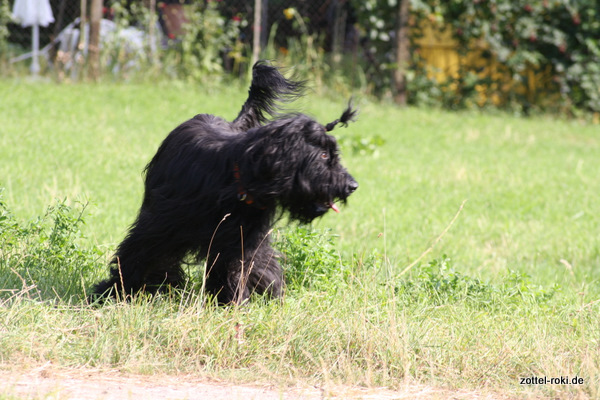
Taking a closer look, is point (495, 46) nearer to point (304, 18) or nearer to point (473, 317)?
point (304, 18)

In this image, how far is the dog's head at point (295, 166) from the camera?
148 inches

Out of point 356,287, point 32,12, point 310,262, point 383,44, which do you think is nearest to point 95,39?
point 32,12

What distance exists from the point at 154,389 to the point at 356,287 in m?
1.60

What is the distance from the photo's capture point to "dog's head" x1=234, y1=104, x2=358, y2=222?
376cm

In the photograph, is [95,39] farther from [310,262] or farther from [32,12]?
[310,262]

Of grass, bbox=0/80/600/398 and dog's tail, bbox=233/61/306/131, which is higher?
dog's tail, bbox=233/61/306/131

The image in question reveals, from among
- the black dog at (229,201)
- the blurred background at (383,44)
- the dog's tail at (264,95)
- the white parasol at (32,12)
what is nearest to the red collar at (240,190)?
the black dog at (229,201)

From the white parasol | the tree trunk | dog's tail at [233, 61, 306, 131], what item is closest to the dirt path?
dog's tail at [233, 61, 306, 131]

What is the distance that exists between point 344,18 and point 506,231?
867 centimetres

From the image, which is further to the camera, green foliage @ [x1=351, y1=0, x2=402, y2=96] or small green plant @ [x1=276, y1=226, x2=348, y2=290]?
green foliage @ [x1=351, y1=0, x2=402, y2=96]

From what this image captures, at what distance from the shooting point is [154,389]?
329 cm

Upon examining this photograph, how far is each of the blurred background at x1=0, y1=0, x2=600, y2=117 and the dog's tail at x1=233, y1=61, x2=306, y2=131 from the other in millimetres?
7945

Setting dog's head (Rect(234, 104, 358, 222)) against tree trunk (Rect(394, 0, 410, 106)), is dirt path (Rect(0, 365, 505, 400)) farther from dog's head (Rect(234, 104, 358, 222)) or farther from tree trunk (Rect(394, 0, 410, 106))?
tree trunk (Rect(394, 0, 410, 106))

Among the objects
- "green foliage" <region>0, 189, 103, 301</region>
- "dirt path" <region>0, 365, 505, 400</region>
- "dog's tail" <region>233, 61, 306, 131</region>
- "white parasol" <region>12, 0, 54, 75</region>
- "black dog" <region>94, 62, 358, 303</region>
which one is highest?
"white parasol" <region>12, 0, 54, 75</region>
